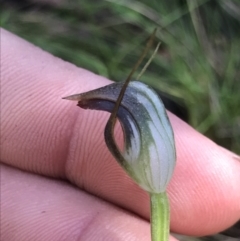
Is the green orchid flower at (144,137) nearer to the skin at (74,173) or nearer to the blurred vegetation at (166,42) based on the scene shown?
the skin at (74,173)

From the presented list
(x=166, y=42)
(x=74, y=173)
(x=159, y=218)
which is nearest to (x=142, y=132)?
(x=159, y=218)

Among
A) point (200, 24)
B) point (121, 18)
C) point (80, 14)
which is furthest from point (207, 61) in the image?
point (80, 14)

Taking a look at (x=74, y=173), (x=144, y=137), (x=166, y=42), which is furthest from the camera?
(x=166, y=42)

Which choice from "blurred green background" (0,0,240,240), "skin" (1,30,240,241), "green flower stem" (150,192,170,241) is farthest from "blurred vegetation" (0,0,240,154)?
"green flower stem" (150,192,170,241)

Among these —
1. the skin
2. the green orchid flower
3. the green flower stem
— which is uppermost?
the green orchid flower

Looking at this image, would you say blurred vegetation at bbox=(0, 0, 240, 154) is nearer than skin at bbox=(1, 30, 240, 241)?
No

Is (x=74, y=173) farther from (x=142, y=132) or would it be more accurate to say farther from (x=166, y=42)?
(x=166, y=42)

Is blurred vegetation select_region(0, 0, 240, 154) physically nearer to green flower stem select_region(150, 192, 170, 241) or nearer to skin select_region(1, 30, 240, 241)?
skin select_region(1, 30, 240, 241)
